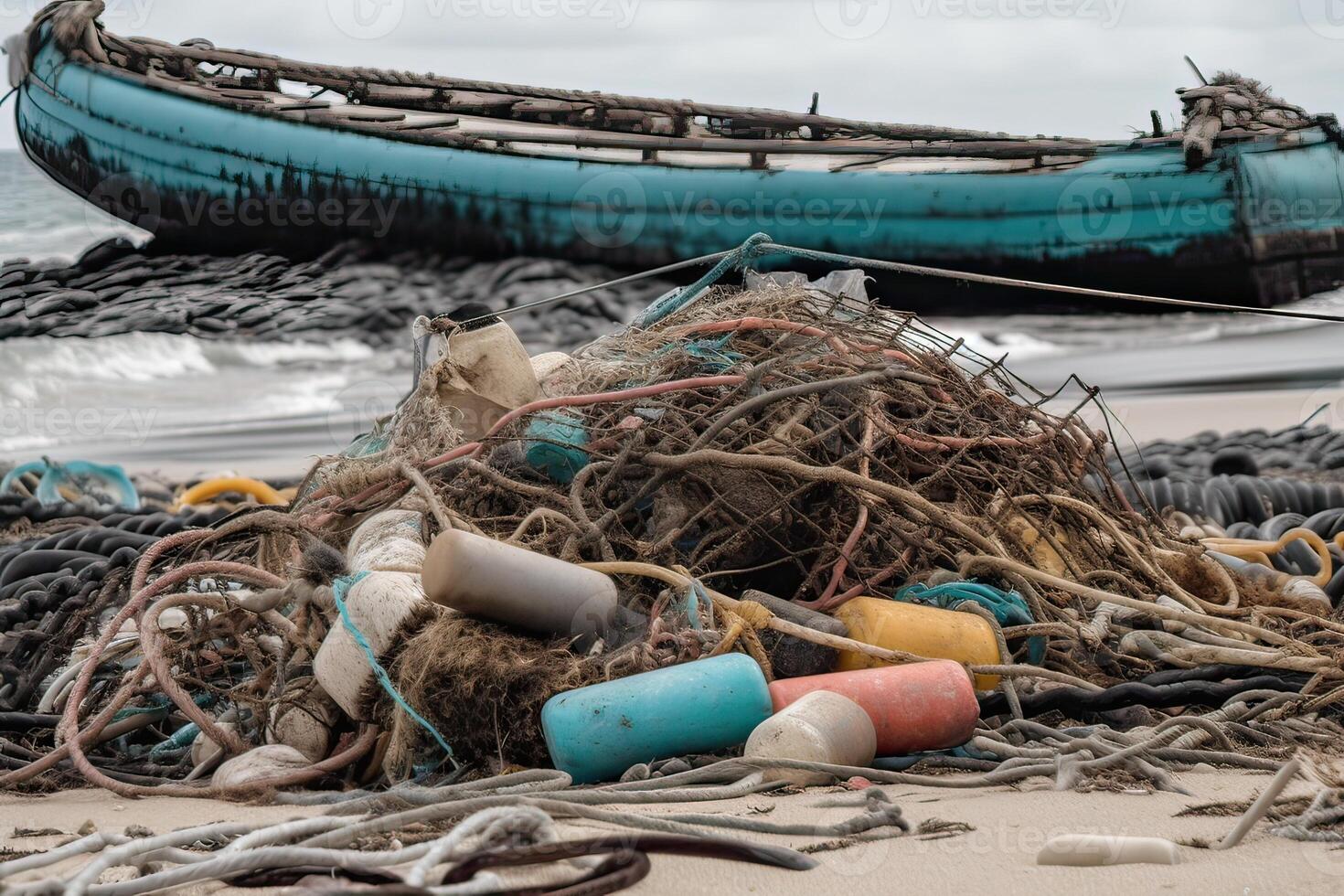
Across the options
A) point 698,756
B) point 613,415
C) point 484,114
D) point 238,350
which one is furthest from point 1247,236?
point 698,756

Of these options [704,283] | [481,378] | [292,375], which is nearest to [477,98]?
[292,375]

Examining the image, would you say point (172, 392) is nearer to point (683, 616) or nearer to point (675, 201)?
point (675, 201)

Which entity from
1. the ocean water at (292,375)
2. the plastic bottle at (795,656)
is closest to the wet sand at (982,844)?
the plastic bottle at (795,656)

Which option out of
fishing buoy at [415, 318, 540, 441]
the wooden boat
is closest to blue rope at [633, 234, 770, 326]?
fishing buoy at [415, 318, 540, 441]

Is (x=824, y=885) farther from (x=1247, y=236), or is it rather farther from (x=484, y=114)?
(x=484, y=114)

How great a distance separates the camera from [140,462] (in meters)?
17.8

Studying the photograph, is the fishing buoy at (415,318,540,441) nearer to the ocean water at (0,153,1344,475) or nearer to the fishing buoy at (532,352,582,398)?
the fishing buoy at (532,352,582,398)

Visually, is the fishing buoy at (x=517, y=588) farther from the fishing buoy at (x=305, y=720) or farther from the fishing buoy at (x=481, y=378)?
the fishing buoy at (x=481, y=378)

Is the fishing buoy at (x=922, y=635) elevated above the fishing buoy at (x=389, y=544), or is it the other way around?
the fishing buoy at (x=389, y=544)

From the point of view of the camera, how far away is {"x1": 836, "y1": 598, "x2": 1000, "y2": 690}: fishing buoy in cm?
369

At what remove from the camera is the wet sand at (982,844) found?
7.34ft

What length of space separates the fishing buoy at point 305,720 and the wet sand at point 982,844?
364mm

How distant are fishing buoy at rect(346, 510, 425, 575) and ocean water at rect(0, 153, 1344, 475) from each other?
47.5ft

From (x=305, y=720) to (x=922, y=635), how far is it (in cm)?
174
